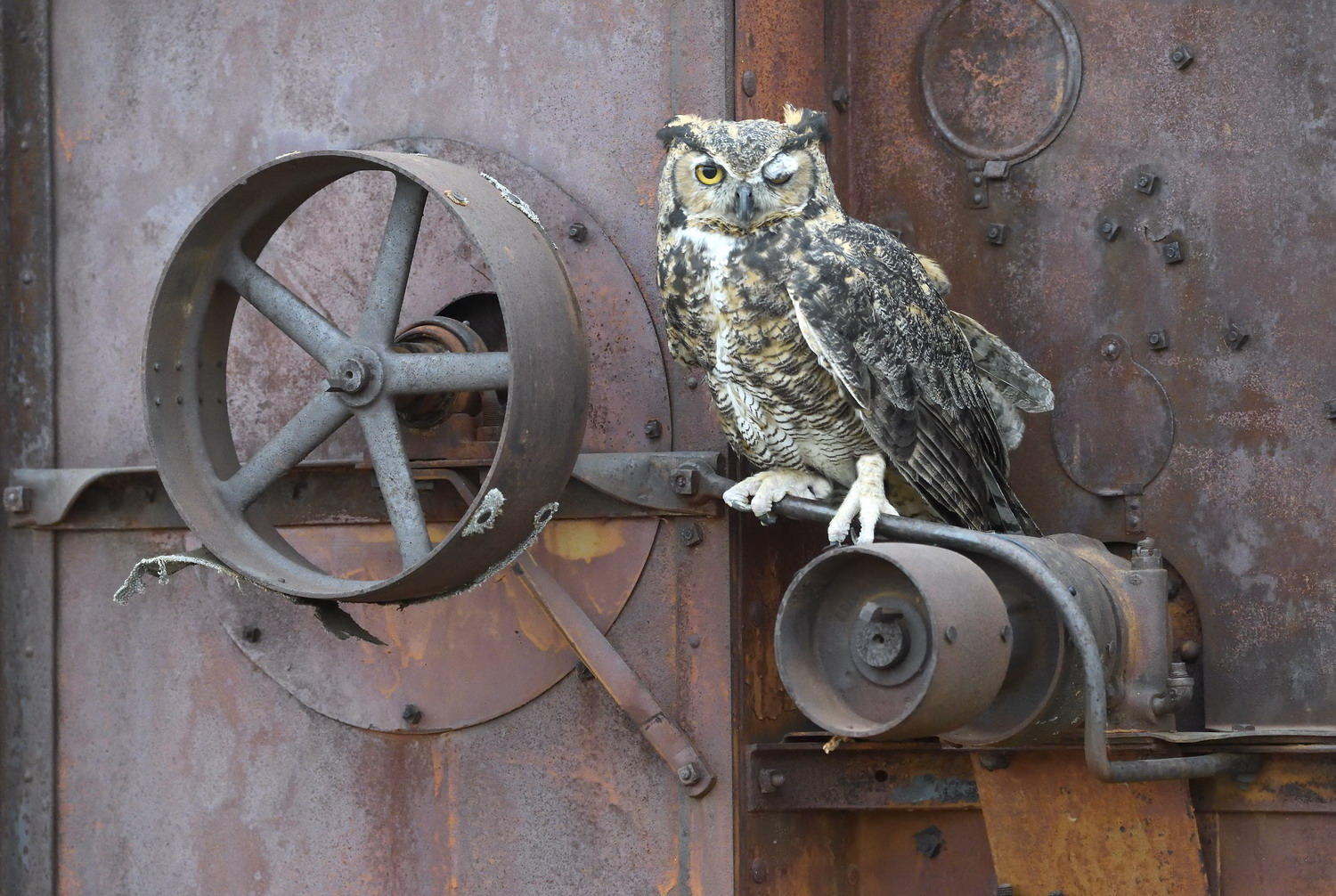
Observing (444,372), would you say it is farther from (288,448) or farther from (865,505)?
(865,505)

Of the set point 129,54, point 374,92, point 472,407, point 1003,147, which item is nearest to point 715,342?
point 472,407

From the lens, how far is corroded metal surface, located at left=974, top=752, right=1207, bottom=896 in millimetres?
2781

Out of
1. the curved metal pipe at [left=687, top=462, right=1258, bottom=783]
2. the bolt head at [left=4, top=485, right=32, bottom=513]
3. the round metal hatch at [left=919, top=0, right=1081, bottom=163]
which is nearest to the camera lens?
the curved metal pipe at [left=687, top=462, right=1258, bottom=783]

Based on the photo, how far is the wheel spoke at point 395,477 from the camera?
2.81 meters

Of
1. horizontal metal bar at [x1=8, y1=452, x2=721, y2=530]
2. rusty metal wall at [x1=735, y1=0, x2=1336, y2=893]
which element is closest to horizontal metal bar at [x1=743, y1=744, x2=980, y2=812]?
rusty metal wall at [x1=735, y1=0, x2=1336, y2=893]

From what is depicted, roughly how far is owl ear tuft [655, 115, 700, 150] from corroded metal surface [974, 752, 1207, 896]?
136 cm

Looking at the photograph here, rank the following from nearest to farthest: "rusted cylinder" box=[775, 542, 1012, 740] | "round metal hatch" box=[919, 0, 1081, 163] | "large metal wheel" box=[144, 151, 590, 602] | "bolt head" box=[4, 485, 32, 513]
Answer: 1. "rusted cylinder" box=[775, 542, 1012, 740]
2. "large metal wheel" box=[144, 151, 590, 602]
3. "round metal hatch" box=[919, 0, 1081, 163]
4. "bolt head" box=[4, 485, 32, 513]

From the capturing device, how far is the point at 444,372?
278cm

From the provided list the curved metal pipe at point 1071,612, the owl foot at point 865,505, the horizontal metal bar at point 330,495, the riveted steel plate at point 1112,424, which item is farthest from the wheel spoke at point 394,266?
the riveted steel plate at point 1112,424

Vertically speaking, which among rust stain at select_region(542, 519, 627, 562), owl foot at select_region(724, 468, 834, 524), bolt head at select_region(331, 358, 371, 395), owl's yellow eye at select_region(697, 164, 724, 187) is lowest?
rust stain at select_region(542, 519, 627, 562)

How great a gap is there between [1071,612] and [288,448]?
1.53 meters

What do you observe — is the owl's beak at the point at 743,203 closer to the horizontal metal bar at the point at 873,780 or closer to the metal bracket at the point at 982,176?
the metal bracket at the point at 982,176

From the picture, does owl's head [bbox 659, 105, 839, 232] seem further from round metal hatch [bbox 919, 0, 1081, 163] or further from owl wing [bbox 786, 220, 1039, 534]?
round metal hatch [bbox 919, 0, 1081, 163]

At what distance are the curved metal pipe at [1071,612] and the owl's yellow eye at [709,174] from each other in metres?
0.55
